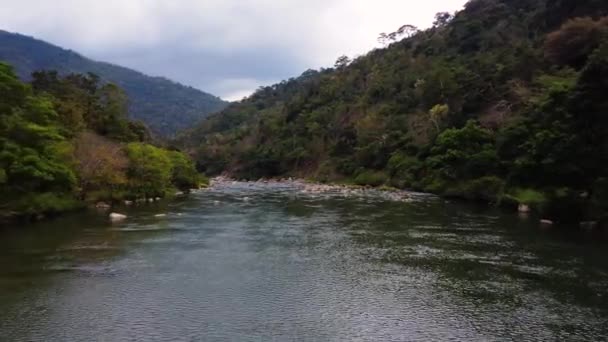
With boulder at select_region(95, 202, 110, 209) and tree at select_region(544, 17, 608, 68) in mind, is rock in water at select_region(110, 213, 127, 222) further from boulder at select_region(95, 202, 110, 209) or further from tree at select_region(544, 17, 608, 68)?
tree at select_region(544, 17, 608, 68)

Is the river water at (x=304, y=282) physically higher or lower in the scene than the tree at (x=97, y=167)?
lower

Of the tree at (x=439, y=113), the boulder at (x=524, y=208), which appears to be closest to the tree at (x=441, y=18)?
the tree at (x=439, y=113)

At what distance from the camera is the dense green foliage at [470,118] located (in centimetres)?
3094

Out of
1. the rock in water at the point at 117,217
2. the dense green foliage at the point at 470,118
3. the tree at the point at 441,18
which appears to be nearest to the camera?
the dense green foliage at the point at 470,118

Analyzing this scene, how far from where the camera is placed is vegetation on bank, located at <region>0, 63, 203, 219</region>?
3199 cm

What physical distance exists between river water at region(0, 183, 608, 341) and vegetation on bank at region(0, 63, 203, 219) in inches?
128

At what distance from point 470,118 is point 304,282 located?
158 ft

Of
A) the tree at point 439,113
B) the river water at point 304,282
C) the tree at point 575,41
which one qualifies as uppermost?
the tree at point 575,41

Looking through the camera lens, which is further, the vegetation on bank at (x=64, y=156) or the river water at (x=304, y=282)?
the vegetation on bank at (x=64, y=156)

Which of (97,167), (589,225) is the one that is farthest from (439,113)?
(97,167)

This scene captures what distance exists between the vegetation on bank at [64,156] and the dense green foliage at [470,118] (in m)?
26.7

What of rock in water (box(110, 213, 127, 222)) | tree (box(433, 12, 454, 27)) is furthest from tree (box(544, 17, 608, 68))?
tree (box(433, 12, 454, 27))

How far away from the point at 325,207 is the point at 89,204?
17.6 metres

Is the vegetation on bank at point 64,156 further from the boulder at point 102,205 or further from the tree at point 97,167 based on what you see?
the boulder at point 102,205
